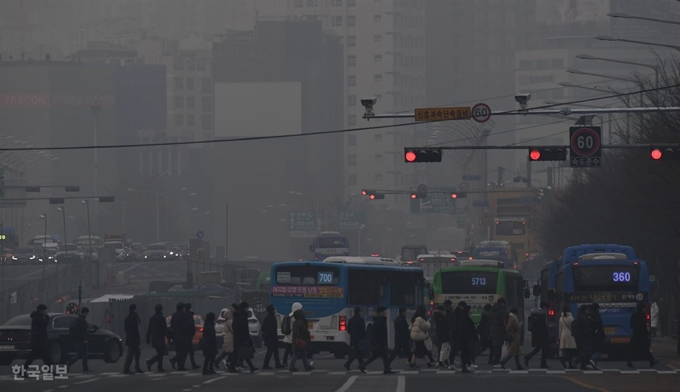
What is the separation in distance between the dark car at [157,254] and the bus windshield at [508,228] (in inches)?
1225

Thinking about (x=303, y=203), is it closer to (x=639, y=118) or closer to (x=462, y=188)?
Answer: (x=462, y=188)

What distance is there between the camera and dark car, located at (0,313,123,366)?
124ft

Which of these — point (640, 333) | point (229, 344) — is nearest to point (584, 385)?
point (640, 333)

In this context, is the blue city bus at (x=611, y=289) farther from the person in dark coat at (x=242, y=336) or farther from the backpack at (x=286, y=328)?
the person in dark coat at (x=242, y=336)

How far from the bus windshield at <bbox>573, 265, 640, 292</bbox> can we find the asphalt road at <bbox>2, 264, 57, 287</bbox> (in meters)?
66.2

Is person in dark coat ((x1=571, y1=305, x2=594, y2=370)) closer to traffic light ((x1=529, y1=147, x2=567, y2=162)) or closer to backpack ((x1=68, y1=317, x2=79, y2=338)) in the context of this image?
traffic light ((x1=529, y1=147, x2=567, y2=162))

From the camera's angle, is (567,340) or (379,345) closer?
(379,345)

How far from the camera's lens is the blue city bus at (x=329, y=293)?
133ft

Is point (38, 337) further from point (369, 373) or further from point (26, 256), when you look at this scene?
point (26, 256)

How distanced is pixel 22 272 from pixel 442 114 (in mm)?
79110

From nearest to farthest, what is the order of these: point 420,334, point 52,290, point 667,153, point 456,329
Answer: point 456,329 < point 420,334 < point 667,153 < point 52,290

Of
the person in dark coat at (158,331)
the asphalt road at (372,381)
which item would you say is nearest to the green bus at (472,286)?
the asphalt road at (372,381)

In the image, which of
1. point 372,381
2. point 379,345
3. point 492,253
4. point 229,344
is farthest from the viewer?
point 492,253

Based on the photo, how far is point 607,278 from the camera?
3953 cm
